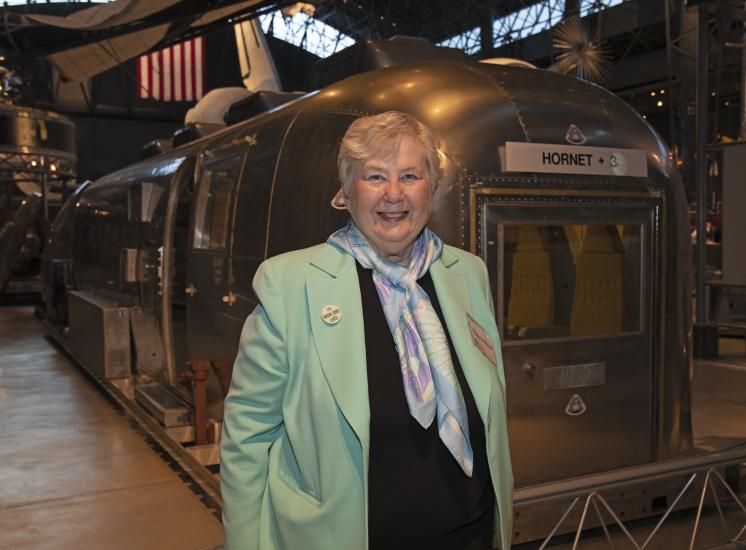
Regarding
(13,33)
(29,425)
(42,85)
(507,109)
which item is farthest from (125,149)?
(507,109)

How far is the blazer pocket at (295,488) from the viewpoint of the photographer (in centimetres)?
209

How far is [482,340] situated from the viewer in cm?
233

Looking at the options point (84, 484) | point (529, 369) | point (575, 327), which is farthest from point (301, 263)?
point (84, 484)

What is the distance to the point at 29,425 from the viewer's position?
315 inches

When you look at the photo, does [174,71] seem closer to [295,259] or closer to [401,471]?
[295,259]

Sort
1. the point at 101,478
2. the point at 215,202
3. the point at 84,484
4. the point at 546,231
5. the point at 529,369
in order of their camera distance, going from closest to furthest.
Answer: the point at 529,369 → the point at 546,231 → the point at 84,484 → the point at 101,478 → the point at 215,202

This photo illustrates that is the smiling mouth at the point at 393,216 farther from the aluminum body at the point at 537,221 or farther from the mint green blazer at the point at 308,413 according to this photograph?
the aluminum body at the point at 537,221

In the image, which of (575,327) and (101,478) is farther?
(101,478)

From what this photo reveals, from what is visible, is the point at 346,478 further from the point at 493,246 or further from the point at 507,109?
the point at 507,109

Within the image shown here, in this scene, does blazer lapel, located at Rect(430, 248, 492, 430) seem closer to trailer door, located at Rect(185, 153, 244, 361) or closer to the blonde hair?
the blonde hair

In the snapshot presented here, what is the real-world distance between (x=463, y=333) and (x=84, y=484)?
487 centimetres

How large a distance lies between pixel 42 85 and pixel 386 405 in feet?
134

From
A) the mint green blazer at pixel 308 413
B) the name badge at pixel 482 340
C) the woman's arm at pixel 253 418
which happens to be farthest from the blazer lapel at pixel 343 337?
the name badge at pixel 482 340

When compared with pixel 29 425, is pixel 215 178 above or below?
above
